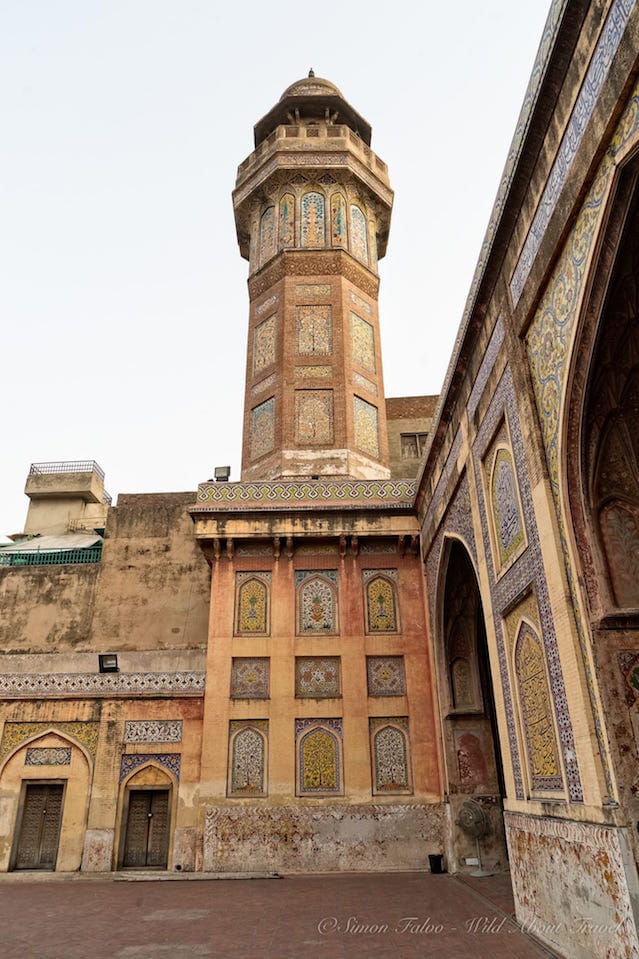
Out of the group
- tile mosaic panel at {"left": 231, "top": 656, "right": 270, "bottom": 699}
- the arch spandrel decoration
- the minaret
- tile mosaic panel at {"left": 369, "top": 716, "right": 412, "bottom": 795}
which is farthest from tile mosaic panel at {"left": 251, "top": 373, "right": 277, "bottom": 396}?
the arch spandrel decoration

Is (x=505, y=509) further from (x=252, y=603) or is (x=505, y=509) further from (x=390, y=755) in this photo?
(x=252, y=603)

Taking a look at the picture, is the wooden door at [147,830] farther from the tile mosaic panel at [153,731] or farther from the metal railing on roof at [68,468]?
the metal railing on roof at [68,468]

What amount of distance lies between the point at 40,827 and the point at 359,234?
1378cm

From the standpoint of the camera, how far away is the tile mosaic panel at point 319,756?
10.6 m

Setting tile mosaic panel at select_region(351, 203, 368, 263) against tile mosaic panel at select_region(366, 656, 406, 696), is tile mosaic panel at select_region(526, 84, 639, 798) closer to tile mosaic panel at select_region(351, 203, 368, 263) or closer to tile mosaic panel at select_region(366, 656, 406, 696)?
tile mosaic panel at select_region(366, 656, 406, 696)

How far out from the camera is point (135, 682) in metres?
11.4

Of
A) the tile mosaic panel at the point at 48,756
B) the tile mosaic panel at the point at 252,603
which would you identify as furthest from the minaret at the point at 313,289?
the tile mosaic panel at the point at 48,756

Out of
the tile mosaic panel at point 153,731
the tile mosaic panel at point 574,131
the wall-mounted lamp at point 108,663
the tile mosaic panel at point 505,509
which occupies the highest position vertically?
the tile mosaic panel at point 574,131

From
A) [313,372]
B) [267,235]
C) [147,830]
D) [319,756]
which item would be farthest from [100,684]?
[267,235]

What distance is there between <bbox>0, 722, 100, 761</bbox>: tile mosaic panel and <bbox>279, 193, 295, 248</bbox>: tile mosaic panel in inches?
428

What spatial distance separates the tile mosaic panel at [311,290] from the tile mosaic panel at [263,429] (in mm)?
2668

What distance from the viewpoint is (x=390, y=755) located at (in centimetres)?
1088

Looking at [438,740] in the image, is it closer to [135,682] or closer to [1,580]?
[135,682]

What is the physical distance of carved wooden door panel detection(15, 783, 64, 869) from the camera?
34.7ft
